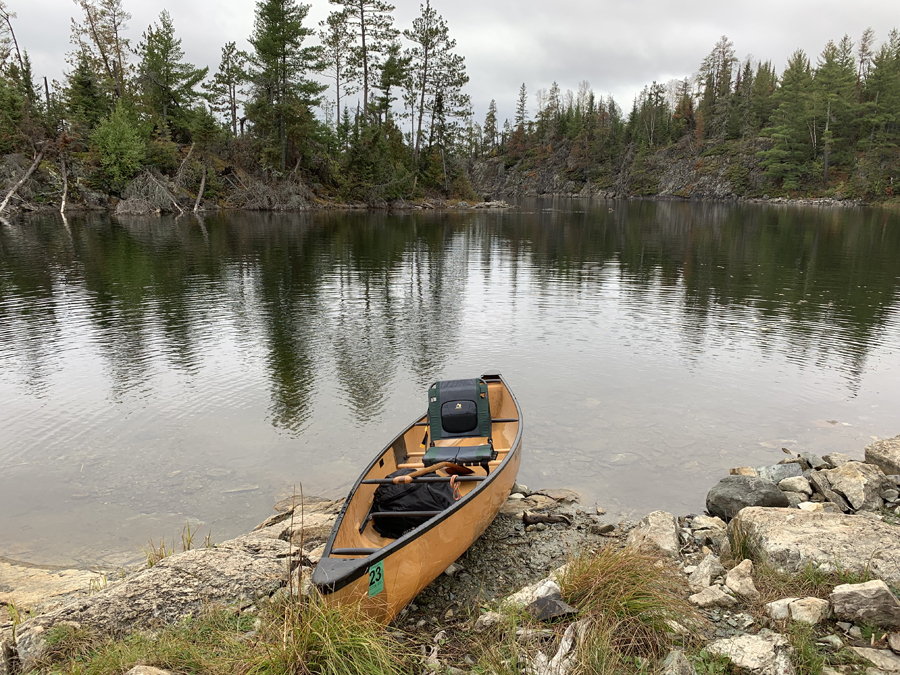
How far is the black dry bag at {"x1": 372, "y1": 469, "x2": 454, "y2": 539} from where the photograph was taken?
5.60m

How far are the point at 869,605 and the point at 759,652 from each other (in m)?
0.91

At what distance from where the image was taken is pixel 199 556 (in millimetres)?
5004

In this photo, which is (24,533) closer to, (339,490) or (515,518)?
(339,490)

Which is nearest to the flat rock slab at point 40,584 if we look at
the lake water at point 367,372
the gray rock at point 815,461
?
the lake water at point 367,372

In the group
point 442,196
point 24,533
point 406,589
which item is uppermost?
point 442,196

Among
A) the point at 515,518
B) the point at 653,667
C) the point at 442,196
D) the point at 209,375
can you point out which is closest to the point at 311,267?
the point at 209,375

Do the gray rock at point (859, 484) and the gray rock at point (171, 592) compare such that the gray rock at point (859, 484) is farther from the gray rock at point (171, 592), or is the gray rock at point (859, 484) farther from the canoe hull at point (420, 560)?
the gray rock at point (171, 592)

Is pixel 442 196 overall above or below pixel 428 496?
above

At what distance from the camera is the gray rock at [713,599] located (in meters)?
4.36

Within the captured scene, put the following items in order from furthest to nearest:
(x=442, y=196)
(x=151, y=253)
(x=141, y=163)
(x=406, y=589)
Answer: (x=442, y=196) < (x=141, y=163) < (x=151, y=253) < (x=406, y=589)

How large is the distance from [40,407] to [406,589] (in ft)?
29.4

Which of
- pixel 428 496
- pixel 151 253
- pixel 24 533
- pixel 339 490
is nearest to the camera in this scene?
pixel 428 496

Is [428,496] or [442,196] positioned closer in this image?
[428,496]

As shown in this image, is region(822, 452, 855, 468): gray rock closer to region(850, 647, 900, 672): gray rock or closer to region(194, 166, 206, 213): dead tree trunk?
region(850, 647, 900, 672): gray rock
